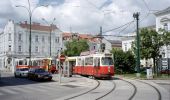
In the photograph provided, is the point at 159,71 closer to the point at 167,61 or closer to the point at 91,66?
the point at 167,61

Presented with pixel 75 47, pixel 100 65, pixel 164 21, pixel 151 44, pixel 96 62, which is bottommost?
pixel 100 65

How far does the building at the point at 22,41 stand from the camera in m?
91.8

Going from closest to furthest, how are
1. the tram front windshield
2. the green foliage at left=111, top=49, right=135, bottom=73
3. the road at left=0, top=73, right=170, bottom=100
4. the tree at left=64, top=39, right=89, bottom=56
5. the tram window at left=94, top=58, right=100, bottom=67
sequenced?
the road at left=0, top=73, right=170, bottom=100 < the tram front windshield < the tram window at left=94, top=58, right=100, bottom=67 < the green foliage at left=111, top=49, right=135, bottom=73 < the tree at left=64, top=39, right=89, bottom=56

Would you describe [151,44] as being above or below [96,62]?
above

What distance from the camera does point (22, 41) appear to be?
309ft

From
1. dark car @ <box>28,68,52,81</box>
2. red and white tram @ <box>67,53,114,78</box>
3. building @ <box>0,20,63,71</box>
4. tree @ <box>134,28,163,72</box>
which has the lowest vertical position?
dark car @ <box>28,68,52,81</box>

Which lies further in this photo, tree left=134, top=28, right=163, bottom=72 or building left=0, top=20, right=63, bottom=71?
building left=0, top=20, right=63, bottom=71

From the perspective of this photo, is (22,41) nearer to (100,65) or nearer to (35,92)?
(100,65)

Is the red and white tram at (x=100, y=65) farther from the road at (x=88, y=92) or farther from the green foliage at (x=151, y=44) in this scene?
the green foliage at (x=151, y=44)

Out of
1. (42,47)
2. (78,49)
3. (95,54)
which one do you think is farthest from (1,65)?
(95,54)

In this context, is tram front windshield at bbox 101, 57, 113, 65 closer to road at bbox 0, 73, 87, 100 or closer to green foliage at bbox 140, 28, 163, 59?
road at bbox 0, 73, 87, 100

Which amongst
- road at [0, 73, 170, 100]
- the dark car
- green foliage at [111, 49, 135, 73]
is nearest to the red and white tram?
the dark car

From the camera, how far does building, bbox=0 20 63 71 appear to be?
9181 centimetres

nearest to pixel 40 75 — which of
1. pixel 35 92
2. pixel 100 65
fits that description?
pixel 100 65
